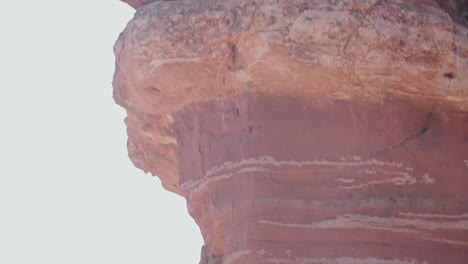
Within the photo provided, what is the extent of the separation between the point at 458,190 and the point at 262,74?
1780 mm

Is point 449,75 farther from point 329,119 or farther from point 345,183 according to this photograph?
point 345,183

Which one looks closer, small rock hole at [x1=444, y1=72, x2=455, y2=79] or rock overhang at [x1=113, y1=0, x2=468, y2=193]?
rock overhang at [x1=113, y1=0, x2=468, y2=193]

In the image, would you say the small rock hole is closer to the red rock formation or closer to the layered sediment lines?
the red rock formation

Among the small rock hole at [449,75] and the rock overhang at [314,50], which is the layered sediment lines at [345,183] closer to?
the rock overhang at [314,50]

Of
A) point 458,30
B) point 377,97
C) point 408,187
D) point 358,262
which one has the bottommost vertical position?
point 358,262

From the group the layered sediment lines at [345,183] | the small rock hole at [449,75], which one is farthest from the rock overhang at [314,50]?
the layered sediment lines at [345,183]

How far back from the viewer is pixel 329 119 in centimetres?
845

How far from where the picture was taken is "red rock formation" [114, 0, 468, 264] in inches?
320


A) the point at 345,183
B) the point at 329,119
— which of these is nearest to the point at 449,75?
the point at 329,119

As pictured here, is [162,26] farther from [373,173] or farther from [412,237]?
[412,237]

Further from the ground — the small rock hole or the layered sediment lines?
the small rock hole

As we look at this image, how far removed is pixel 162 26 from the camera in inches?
344

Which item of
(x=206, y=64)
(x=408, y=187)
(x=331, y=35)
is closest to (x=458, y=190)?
(x=408, y=187)

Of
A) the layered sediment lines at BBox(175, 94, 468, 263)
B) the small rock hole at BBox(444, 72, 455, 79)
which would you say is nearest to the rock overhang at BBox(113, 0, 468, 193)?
the small rock hole at BBox(444, 72, 455, 79)
